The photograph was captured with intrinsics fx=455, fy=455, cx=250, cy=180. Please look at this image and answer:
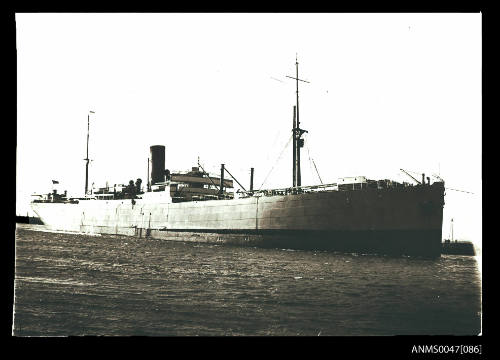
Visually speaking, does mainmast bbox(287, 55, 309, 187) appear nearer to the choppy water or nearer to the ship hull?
the ship hull

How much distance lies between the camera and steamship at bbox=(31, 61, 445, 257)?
735 inches

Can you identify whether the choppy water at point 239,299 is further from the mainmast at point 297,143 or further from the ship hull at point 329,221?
the mainmast at point 297,143

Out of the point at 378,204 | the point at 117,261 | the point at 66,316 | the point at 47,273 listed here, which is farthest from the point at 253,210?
the point at 66,316

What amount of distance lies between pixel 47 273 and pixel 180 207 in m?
16.5

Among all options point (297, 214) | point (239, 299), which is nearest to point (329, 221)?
point (297, 214)

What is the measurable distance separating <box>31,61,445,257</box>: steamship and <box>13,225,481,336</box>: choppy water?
138 inches

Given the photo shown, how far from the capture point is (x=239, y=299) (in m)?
9.59

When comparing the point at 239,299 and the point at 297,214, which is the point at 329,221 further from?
the point at 239,299

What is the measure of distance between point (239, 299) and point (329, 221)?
1073cm

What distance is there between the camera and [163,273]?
43.2ft

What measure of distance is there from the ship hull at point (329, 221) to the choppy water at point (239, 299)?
3.42 metres

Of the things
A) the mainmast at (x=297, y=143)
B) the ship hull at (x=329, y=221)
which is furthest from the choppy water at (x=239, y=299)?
the mainmast at (x=297, y=143)
